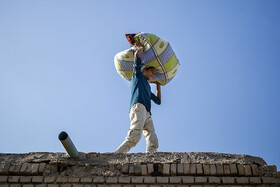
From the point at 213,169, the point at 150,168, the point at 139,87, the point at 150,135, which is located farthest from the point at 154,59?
the point at 213,169

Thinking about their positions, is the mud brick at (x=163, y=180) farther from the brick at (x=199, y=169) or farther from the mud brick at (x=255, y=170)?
the mud brick at (x=255, y=170)

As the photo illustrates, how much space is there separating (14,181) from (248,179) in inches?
96.3

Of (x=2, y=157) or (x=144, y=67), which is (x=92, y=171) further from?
(x=144, y=67)

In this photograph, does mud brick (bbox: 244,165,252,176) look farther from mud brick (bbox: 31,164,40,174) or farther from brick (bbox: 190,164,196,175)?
mud brick (bbox: 31,164,40,174)

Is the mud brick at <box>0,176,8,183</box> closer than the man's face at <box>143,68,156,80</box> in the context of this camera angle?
Yes

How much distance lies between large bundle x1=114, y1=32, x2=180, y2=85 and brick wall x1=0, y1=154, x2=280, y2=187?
2.30m

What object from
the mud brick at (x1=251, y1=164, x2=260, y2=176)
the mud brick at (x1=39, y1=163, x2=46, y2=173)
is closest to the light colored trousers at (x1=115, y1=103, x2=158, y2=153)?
the mud brick at (x1=39, y1=163, x2=46, y2=173)

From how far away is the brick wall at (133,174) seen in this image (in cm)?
363

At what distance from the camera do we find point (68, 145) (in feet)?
12.3

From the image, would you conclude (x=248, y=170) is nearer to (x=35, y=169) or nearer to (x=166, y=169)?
(x=166, y=169)

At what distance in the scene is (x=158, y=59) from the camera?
576 centimetres

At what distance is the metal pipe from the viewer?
3.67 metres

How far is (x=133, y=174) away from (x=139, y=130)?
1268 millimetres

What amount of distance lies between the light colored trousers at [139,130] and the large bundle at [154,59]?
882 mm
